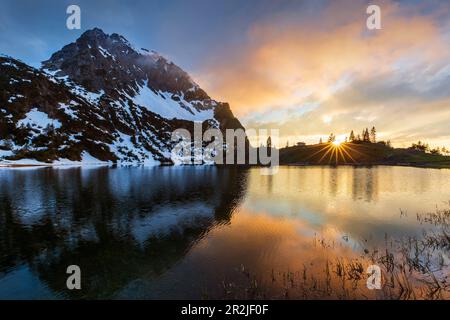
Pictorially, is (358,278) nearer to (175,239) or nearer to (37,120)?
(175,239)

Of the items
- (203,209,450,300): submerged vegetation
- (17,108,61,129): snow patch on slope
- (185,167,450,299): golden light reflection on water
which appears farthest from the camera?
(17,108,61,129): snow patch on slope

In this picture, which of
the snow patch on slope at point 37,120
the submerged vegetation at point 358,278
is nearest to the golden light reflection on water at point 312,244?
the submerged vegetation at point 358,278

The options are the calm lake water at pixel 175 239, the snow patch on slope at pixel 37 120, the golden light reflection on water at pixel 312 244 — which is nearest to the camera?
the golden light reflection on water at pixel 312 244

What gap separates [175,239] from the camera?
2389cm

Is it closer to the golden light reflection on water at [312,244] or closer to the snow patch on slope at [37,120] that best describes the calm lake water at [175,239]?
the golden light reflection on water at [312,244]

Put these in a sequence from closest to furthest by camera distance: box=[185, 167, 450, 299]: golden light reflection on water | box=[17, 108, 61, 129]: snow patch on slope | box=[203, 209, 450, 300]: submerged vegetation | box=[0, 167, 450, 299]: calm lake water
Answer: box=[203, 209, 450, 300]: submerged vegetation
box=[185, 167, 450, 299]: golden light reflection on water
box=[0, 167, 450, 299]: calm lake water
box=[17, 108, 61, 129]: snow patch on slope

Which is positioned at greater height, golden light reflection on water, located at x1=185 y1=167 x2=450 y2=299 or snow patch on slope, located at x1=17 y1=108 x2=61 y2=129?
snow patch on slope, located at x1=17 y1=108 x2=61 y2=129

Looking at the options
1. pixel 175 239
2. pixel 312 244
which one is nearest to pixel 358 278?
pixel 312 244

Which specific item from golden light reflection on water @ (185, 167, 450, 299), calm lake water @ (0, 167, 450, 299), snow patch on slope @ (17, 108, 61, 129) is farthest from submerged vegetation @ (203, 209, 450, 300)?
snow patch on slope @ (17, 108, 61, 129)

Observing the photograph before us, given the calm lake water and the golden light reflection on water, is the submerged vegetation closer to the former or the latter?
the golden light reflection on water

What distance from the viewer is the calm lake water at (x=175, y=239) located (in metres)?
15.7

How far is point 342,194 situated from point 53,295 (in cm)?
4749

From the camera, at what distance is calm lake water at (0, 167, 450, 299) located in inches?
616
